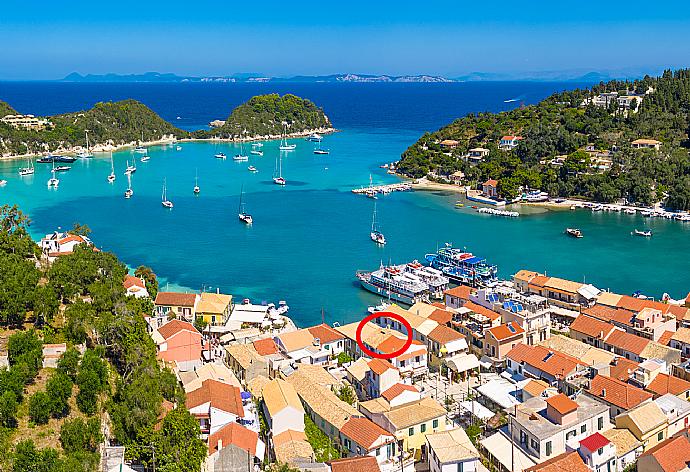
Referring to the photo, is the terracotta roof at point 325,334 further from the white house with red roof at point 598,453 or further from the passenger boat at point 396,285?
the white house with red roof at point 598,453

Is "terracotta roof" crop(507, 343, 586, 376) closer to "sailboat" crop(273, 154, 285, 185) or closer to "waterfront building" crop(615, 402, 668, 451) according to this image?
"waterfront building" crop(615, 402, 668, 451)

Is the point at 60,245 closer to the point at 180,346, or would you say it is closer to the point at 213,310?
the point at 213,310

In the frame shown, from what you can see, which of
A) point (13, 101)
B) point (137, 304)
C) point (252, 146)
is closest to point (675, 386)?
point (137, 304)

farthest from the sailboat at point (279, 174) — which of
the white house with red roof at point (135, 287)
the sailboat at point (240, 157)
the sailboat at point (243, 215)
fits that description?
the white house with red roof at point (135, 287)

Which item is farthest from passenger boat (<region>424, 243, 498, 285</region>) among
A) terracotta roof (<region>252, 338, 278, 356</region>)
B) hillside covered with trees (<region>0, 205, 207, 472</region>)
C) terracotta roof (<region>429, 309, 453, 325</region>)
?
hillside covered with trees (<region>0, 205, 207, 472</region>)

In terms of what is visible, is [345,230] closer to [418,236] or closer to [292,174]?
[418,236]

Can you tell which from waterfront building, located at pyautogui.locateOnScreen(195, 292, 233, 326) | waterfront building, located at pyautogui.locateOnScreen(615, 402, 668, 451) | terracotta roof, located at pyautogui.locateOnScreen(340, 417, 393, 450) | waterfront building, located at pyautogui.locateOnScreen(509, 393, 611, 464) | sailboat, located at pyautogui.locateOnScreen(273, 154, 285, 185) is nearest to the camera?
waterfront building, located at pyautogui.locateOnScreen(509, 393, 611, 464)

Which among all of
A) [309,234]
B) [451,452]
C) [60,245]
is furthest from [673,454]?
[309,234]
